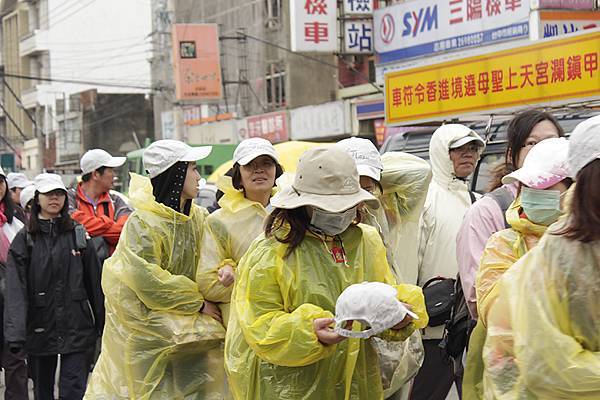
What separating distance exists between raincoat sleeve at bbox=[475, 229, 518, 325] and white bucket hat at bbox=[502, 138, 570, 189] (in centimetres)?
23

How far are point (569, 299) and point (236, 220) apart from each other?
3.16 m

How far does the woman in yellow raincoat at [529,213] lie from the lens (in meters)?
3.77

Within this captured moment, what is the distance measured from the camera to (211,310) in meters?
5.96

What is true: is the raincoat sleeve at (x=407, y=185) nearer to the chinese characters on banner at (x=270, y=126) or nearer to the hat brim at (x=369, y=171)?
the hat brim at (x=369, y=171)

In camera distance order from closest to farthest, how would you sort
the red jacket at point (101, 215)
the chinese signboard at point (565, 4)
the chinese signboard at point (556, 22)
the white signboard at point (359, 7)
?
the red jacket at point (101, 215) → the chinese signboard at point (565, 4) → the chinese signboard at point (556, 22) → the white signboard at point (359, 7)

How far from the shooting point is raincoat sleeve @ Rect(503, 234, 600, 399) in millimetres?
2793

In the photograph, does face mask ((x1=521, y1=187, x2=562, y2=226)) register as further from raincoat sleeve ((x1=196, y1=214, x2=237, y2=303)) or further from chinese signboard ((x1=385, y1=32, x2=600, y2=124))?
chinese signboard ((x1=385, y1=32, x2=600, y2=124))

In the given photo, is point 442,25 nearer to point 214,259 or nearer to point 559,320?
point 214,259

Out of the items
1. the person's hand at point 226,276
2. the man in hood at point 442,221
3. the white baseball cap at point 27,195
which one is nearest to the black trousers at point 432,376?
the man in hood at point 442,221

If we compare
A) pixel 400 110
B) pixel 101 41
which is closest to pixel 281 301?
pixel 400 110

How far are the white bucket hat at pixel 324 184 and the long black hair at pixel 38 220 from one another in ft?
12.8

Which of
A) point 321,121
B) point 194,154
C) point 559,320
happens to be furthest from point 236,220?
point 321,121

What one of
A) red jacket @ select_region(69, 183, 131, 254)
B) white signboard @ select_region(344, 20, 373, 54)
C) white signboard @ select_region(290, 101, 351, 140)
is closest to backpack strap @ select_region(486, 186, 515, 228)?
red jacket @ select_region(69, 183, 131, 254)

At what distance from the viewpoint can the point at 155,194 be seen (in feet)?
19.7
